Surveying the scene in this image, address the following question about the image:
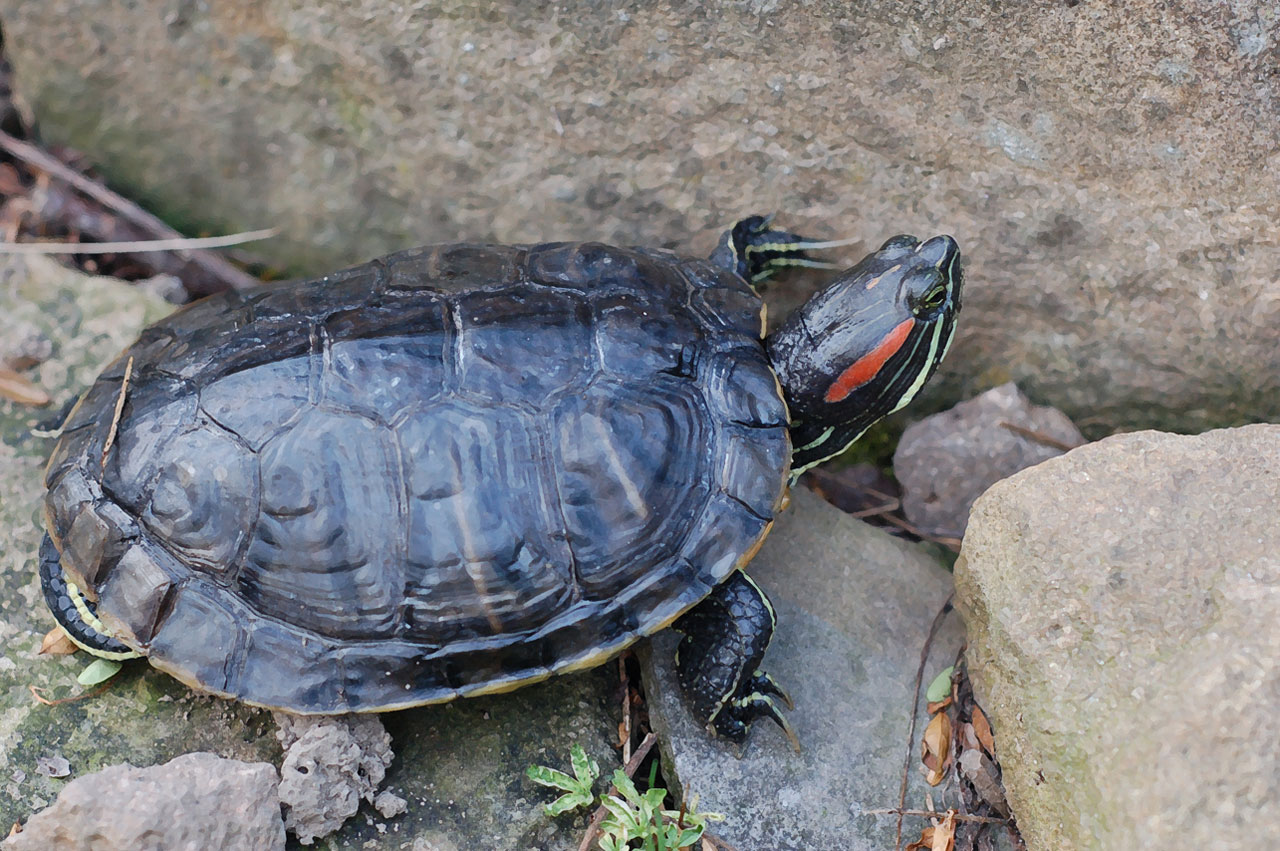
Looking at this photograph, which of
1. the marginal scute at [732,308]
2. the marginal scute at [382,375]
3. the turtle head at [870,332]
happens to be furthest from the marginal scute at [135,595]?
the turtle head at [870,332]

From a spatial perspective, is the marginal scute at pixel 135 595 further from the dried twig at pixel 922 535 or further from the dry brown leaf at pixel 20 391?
the dried twig at pixel 922 535

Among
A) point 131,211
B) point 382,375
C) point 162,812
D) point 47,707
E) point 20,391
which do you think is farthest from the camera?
point 131,211

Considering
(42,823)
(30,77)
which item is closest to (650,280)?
(42,823)

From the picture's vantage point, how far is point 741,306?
12.1ft

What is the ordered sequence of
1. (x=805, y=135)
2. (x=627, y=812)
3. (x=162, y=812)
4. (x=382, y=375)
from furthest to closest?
1. (x=805, y=135)
2. (x=382, y=375)
3. (x=627, y=812)
4. (x=162, y=812)

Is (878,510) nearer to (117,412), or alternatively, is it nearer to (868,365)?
(868,365)

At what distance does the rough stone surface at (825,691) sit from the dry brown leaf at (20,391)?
2760 mm

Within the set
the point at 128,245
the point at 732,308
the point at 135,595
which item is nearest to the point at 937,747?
the point at 732,308

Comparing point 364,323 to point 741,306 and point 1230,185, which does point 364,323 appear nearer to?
point 741,306

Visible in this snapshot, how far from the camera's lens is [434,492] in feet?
10.4

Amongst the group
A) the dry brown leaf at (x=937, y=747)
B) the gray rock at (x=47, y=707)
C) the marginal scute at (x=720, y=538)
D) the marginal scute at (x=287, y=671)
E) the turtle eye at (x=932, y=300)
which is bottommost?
the dry brown leaf at (x=937, y=747)

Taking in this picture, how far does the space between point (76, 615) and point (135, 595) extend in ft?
1.16

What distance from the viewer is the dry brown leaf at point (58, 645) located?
11.4 ft

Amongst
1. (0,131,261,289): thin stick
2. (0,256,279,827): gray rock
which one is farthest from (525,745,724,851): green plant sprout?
(0,131,261,289): thin stick
